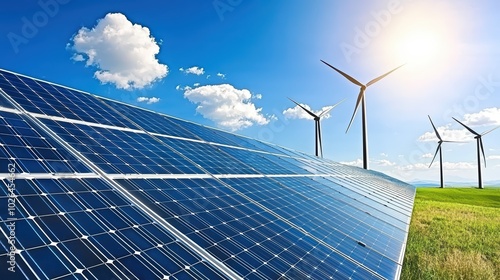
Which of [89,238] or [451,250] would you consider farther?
[451,250]

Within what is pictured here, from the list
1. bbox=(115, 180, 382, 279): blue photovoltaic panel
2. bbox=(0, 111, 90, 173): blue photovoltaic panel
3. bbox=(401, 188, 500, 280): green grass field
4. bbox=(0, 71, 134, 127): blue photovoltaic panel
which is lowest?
bbox=(401, 188, 500, 280): green grass field

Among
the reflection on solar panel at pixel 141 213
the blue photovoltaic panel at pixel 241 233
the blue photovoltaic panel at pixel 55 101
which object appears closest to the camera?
the reflection on solar panel at pixel 141 213

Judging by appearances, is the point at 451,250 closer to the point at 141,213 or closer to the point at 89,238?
the point at 141,213

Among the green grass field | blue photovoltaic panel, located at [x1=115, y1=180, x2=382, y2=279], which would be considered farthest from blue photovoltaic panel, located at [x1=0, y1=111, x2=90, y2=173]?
the green grass field

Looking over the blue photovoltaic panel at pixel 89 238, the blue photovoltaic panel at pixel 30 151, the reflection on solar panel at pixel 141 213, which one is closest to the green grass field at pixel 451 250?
the reflection on solar panel at pixel 141 213

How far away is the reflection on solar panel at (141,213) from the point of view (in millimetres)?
4473

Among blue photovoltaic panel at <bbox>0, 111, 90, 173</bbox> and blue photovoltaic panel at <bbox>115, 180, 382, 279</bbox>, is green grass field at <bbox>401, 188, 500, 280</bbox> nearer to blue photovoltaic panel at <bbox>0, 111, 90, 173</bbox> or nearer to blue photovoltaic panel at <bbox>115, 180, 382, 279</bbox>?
blue photovoltaic panel at <bbox>115, 180, 382, 279</bbox>

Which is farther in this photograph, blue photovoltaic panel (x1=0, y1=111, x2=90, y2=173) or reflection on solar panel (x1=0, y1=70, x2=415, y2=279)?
blue photovoltaic panel (x1=0, y1=111, x2=90, y2=173)

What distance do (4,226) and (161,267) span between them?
193 centimetres

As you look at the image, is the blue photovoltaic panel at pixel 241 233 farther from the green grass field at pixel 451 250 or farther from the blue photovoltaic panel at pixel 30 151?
the green grass field at pixel 451 250

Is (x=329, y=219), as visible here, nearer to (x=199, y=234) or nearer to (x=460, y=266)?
(x=199, y=234)

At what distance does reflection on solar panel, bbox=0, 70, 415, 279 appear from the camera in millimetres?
4473

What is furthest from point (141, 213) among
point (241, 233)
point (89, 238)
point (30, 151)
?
point (30, 151)

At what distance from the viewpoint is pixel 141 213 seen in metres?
6.13
